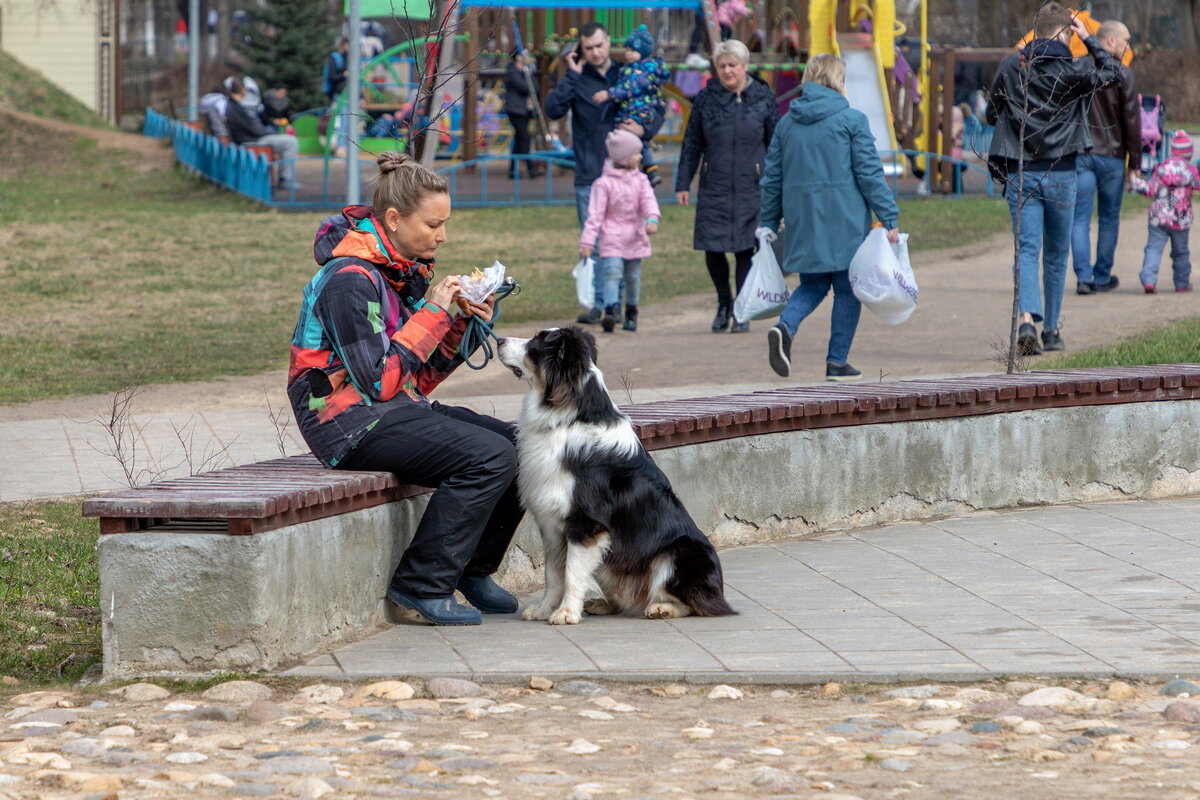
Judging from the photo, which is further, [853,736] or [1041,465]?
[1041,465]

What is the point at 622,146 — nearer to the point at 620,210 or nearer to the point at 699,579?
the point at 620,210

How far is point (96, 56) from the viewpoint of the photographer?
44500 mm

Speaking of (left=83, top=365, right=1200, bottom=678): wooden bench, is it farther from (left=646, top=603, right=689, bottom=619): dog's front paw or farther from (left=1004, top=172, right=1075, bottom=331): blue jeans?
(left=1004, top=172, right=1075, bottom=331): blue jeans

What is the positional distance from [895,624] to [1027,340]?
17.0 feet

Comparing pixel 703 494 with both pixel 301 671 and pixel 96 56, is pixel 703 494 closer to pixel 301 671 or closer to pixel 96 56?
pixel 301 671

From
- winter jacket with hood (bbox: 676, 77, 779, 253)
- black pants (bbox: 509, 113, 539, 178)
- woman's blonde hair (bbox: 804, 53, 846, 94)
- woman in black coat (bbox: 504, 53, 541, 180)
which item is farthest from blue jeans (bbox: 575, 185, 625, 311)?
black pants (bbox: 509, 113, 539, 178)

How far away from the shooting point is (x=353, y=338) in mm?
5270

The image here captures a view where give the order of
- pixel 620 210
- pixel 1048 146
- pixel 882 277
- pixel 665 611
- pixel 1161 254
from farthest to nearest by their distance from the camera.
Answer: pixel 1161 254 < pixel 620 210 < pixel 1048 146 < pixel 882 277 < pixel 665 611

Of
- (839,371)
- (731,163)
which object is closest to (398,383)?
(839,371)

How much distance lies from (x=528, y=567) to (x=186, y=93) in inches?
1911

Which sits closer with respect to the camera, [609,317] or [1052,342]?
[1052,342]

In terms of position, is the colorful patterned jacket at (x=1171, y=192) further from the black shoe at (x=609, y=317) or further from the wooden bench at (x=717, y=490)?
the wooden bench at (x=717, y=490)

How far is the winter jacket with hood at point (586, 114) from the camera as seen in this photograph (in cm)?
1313

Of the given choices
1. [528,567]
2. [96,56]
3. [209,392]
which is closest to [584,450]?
[528,567]
